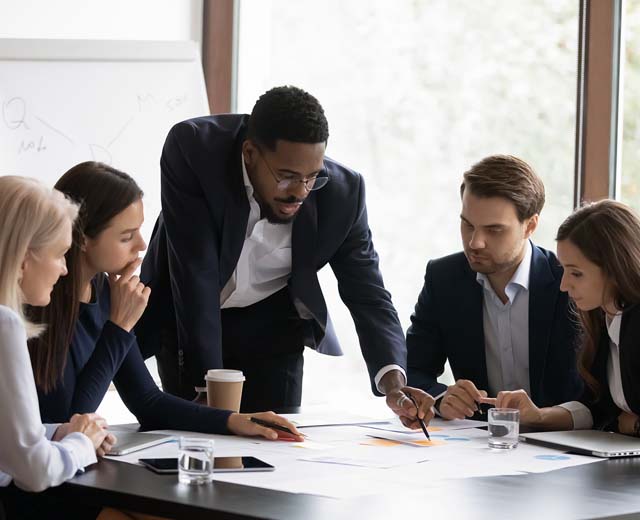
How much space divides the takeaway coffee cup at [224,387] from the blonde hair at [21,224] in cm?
62

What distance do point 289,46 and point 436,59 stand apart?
75 cm

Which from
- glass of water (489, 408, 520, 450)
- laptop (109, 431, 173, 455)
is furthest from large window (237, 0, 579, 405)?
laptop (109, 431, 173, 455)

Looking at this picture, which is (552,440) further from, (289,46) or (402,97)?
(289,46)

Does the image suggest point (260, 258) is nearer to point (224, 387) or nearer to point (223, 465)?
point (224, 387)

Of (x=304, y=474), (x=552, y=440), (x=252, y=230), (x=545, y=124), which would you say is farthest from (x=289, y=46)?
(x=304, y=474)

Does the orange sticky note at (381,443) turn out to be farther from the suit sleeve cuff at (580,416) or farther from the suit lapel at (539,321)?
the suit lapel at (539,321)

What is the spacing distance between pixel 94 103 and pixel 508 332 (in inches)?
80.9

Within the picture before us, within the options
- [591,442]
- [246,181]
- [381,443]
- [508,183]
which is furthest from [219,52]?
[591,442]

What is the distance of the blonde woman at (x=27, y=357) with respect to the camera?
1.72 meters

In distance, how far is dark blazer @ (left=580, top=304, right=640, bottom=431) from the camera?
2434mm

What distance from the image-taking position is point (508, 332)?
291cm

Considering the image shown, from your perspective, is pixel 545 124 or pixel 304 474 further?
pixel 545 124

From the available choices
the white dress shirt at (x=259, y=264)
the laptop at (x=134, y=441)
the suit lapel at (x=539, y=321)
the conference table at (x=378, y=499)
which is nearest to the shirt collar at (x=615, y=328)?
the suit lapel at (x=539, y=321)

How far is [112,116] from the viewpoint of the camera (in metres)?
4.15
